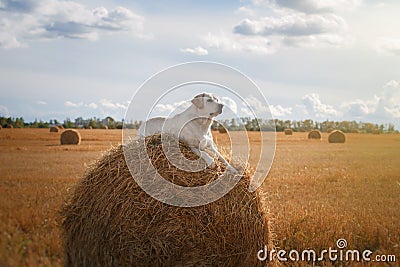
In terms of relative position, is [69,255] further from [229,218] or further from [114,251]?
[229,218]

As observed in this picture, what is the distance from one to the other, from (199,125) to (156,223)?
142 cm

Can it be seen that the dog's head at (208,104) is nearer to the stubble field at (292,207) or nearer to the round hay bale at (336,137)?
the stubble field at (292,207)

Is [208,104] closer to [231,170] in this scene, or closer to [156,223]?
[231,170]

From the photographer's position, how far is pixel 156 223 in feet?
17.2

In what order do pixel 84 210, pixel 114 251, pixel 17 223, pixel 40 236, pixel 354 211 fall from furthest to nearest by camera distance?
pixel 354 211, pixel 17 223, pixel 40 236, pixel 84 210, pixel 114 251

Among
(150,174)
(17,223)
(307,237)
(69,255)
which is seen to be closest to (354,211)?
(307,237)

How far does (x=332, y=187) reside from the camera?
1173 cm

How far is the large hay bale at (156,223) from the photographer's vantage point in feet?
17.2

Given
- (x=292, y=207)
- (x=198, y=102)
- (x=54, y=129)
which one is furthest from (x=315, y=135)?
(x=198, y=102)

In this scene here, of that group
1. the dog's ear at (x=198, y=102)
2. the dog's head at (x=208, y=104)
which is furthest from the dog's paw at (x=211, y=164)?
the dog's ear at (x=198, y=102)

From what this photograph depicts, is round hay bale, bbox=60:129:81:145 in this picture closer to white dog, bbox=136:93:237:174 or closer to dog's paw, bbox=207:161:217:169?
white dog, bbox=136:93:237:174

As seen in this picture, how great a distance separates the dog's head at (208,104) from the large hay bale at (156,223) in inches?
21.0

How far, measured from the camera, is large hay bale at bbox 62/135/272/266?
5.24 meters

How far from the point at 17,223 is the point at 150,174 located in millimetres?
3135
